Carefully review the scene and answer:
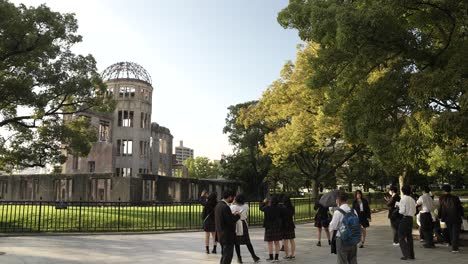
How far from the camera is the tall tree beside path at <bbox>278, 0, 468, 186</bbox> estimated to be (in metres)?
10.2

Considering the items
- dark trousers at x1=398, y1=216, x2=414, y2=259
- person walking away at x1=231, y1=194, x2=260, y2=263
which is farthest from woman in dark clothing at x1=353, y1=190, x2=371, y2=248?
person walking away at x1=231, y1=194, x2=260, y2=263

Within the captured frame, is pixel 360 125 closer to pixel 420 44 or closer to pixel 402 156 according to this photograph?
pixel 402 156

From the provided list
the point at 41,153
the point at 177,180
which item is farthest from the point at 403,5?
the point at 177,180

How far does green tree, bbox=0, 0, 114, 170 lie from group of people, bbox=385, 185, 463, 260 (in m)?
16.1

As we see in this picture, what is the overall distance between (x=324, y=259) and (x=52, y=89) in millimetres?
15746

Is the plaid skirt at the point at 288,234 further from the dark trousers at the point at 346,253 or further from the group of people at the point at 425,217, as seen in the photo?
the dark trousers at the point at 346,253

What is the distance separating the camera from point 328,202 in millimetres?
11359

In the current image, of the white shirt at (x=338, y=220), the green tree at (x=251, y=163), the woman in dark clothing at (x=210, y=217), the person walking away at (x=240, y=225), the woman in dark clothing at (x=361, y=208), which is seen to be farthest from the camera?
the green tree at (x=251, y=163)

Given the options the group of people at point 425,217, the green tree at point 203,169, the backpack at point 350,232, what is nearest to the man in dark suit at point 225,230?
the backpack at point 350,232

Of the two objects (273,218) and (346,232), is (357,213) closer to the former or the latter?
(273,218)

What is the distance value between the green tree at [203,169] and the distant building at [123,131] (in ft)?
185

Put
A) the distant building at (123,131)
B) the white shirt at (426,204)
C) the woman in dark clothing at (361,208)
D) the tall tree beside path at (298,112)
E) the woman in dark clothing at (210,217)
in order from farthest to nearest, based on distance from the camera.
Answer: the distant building at (123,131)
the tall tree beside path at (298,112)
the woman in dark clothing at (361,208)
the white shirt at (426,204)
the woman in dark clothing at (210,217)

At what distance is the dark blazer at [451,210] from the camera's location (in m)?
11.6

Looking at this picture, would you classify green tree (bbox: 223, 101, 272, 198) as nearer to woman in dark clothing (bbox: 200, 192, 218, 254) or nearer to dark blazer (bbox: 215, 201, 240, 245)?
woman in dark clothing (bbox: 200, 192, 218, 254)
